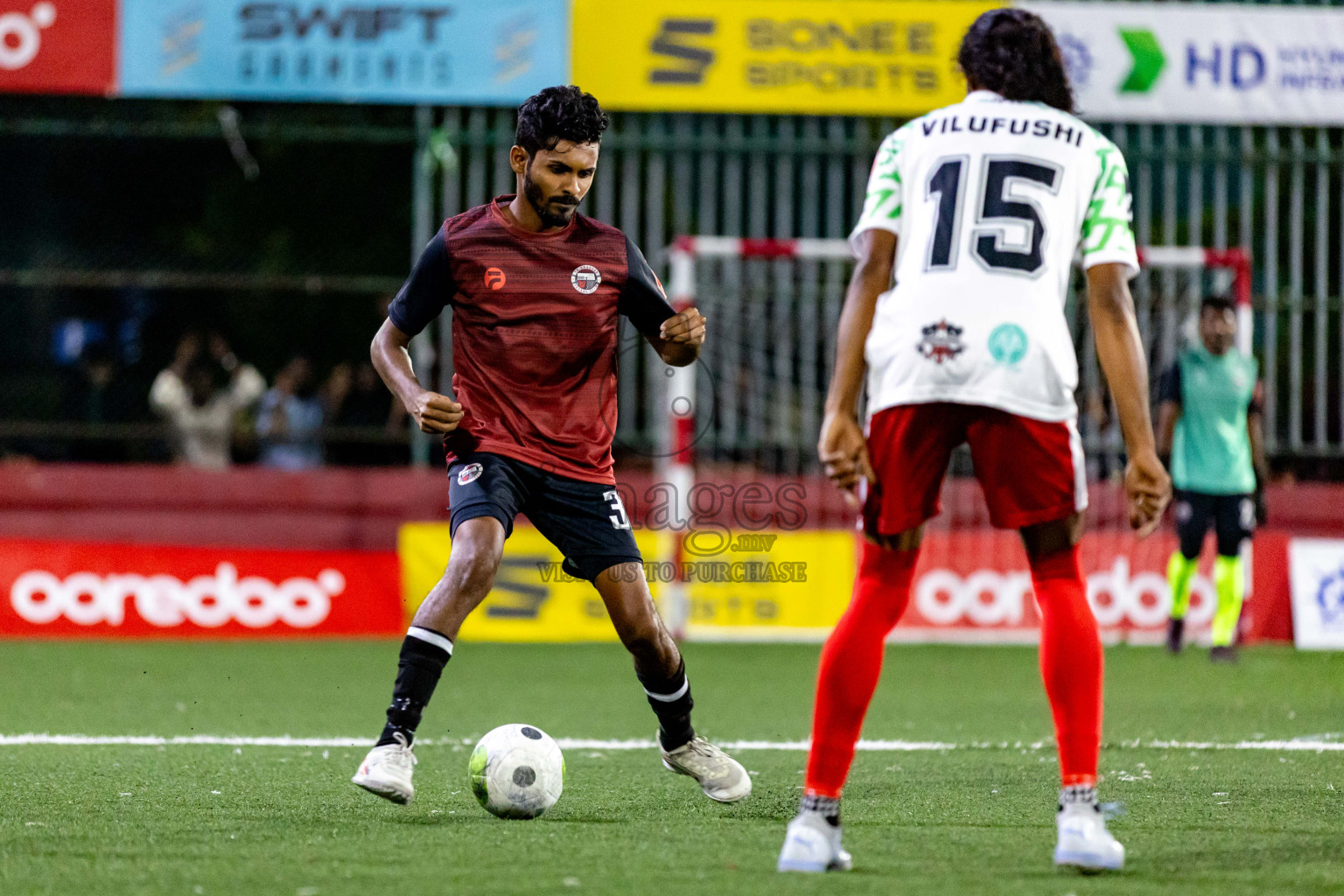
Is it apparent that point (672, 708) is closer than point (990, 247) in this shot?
No

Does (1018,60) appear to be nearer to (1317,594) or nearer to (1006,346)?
(1006,346)

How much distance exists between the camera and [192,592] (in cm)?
1216

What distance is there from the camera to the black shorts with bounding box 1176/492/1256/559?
35.3 ft

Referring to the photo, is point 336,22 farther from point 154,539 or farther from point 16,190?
point 16,190

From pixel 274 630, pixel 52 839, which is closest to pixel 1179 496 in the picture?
pixel 274 630

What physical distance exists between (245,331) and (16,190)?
3.07 metres

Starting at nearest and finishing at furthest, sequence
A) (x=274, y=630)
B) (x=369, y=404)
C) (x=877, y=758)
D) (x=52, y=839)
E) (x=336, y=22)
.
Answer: (x=52, y=839) → (x=877, y=758) → (x=274, y=630) → (x=336, y=22) → (x=369, y=404)

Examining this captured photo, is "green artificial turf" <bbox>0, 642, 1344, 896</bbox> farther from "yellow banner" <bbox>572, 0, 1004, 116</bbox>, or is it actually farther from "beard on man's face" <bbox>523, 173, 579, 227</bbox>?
"yellow banner" <bbox>572, 0, 1004, 116</bbox>

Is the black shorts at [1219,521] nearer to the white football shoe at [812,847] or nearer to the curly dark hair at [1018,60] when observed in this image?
the curly dark hair at [1018,60]

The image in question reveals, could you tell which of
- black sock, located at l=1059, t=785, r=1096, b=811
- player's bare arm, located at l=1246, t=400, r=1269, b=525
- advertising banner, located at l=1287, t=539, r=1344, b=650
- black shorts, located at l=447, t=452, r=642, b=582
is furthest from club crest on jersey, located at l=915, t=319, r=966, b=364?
advertising banner, located at l=1287, t=539, r=1344, b=650

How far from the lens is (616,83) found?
43.5 feet

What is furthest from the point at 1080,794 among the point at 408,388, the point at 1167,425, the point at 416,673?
the point at 1167,425

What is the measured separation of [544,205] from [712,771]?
1.73m

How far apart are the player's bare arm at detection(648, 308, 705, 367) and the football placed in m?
1.20
